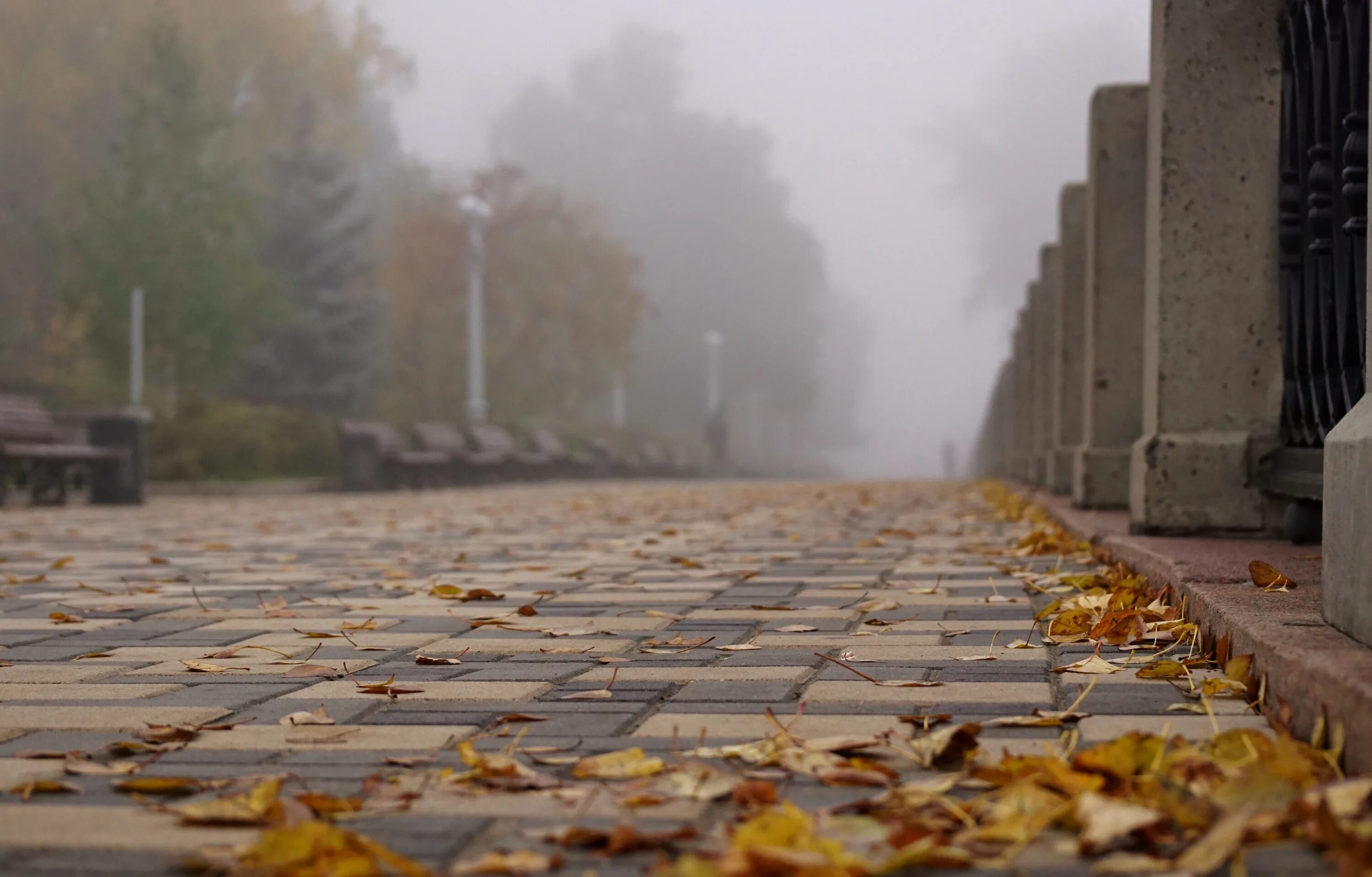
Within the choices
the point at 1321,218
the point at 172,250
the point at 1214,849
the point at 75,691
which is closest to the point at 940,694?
Result: the point at 1214,849

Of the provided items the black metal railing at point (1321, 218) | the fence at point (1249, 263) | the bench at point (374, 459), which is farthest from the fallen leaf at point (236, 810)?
the bench at point (374, 459)

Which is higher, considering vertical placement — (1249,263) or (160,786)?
(1249,263)

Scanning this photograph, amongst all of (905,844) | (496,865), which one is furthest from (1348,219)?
(496,865)

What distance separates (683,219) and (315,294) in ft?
98.4

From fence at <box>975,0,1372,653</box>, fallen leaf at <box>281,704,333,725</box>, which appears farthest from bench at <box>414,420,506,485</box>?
fallen leaf at <box>281,704,333,725</box>

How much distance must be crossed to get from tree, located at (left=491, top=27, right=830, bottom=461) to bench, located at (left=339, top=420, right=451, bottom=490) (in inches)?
1564

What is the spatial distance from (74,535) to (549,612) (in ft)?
18.7

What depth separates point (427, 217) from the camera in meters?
43.6

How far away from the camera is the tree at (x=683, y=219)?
64562mm

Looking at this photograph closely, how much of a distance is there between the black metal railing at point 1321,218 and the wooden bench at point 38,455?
438 inches

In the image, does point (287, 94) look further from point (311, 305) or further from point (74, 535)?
point (74, 535)

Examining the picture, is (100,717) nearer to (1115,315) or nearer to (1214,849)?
(1214,849)

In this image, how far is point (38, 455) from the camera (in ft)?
43.8

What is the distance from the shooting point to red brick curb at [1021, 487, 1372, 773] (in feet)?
7.42
